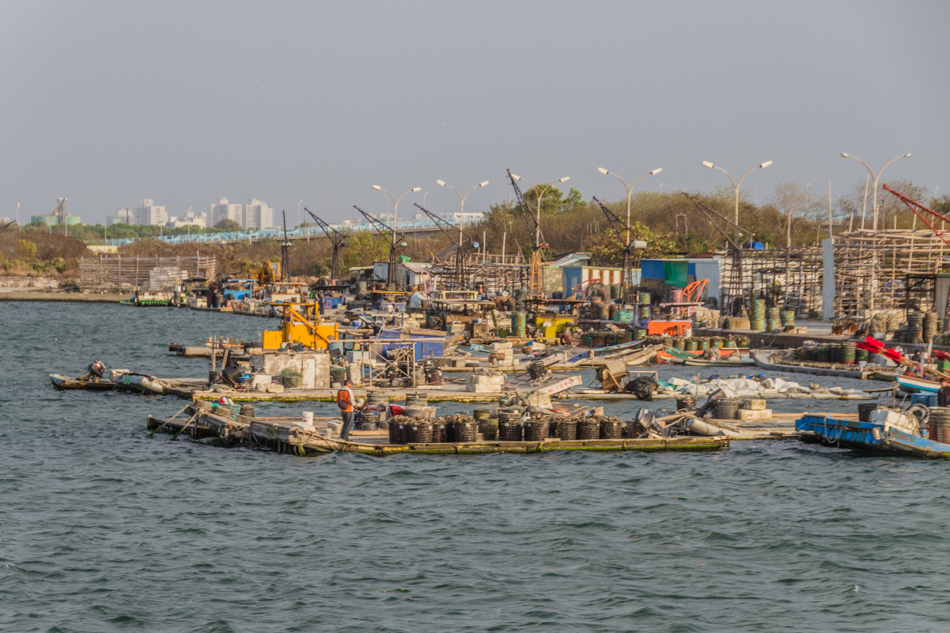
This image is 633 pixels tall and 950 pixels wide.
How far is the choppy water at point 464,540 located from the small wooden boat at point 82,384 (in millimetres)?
10294

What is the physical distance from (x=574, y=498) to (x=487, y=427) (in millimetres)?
5500

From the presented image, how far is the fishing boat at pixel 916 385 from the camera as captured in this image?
3845 centimetres

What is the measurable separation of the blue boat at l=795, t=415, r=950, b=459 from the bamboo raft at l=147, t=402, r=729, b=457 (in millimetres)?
3064

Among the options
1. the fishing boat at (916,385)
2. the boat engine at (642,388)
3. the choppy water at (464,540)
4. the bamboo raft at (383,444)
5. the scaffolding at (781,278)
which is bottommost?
the choppy water at (464,540)

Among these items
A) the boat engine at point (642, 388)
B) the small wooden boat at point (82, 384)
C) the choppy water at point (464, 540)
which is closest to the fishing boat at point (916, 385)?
the choppy water at point (464, 540)

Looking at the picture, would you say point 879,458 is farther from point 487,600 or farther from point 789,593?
point 487,600

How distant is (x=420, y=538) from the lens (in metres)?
23.7

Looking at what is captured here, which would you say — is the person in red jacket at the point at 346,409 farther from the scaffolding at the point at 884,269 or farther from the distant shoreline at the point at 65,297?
the distant shoreline at the point at 65,297

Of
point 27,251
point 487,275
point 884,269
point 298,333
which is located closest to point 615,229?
point 487,275

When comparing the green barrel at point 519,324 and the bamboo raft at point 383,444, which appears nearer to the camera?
the bamboo raft at point 383,444

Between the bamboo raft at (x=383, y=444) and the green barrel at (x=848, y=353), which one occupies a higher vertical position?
the green barrel at (x=848, y=353)

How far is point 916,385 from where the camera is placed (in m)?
38.7

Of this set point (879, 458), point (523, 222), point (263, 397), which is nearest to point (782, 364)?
point (879, 458)

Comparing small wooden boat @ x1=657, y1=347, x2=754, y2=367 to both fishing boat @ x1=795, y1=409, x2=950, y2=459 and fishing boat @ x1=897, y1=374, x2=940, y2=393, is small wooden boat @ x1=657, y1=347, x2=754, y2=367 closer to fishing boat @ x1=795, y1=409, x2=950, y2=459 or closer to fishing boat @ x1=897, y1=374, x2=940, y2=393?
fishing boat @ x1=897, y1=374, x2=940, y2=393
